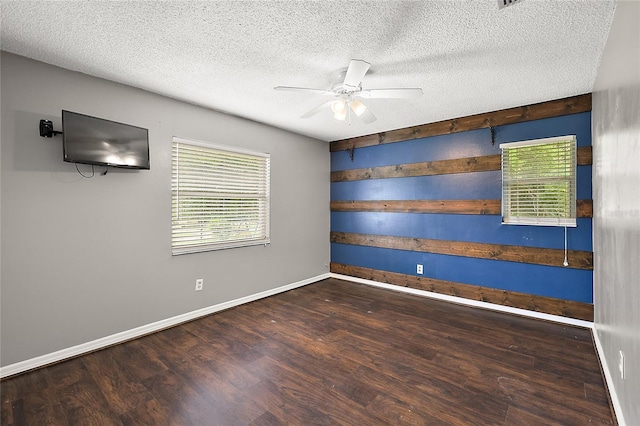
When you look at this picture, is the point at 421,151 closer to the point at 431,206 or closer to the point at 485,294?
the point at 431,206

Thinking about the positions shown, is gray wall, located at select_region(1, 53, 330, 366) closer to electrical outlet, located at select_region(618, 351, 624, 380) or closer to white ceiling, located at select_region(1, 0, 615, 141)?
white ceiling, located at select_region(1, 0, 615, 141)

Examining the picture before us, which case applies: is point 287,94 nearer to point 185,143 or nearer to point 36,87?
point 185,143

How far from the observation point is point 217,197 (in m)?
3.61

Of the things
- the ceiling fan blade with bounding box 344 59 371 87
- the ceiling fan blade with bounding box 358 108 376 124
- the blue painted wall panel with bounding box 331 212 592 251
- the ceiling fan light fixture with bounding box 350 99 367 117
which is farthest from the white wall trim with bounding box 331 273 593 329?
the ceiling fan blade with bounding box 344 59 371 87

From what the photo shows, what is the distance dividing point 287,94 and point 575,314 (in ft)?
13.0

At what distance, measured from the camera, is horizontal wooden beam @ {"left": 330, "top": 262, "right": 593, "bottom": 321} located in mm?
3117

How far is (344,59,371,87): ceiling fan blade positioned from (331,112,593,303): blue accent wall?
2241 mm

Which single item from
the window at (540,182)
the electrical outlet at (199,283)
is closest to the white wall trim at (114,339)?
the electrical outlet at (199,283)

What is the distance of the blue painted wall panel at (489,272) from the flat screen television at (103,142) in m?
3.53

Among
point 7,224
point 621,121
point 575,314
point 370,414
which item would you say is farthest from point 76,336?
point 575,314

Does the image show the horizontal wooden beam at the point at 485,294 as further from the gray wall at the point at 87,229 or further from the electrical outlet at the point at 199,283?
the electrical outlet at the point at 199,283

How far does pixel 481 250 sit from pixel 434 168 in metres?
1.29

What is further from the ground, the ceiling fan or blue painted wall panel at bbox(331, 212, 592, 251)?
the ceiling fan

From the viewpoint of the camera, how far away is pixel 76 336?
2.51m
